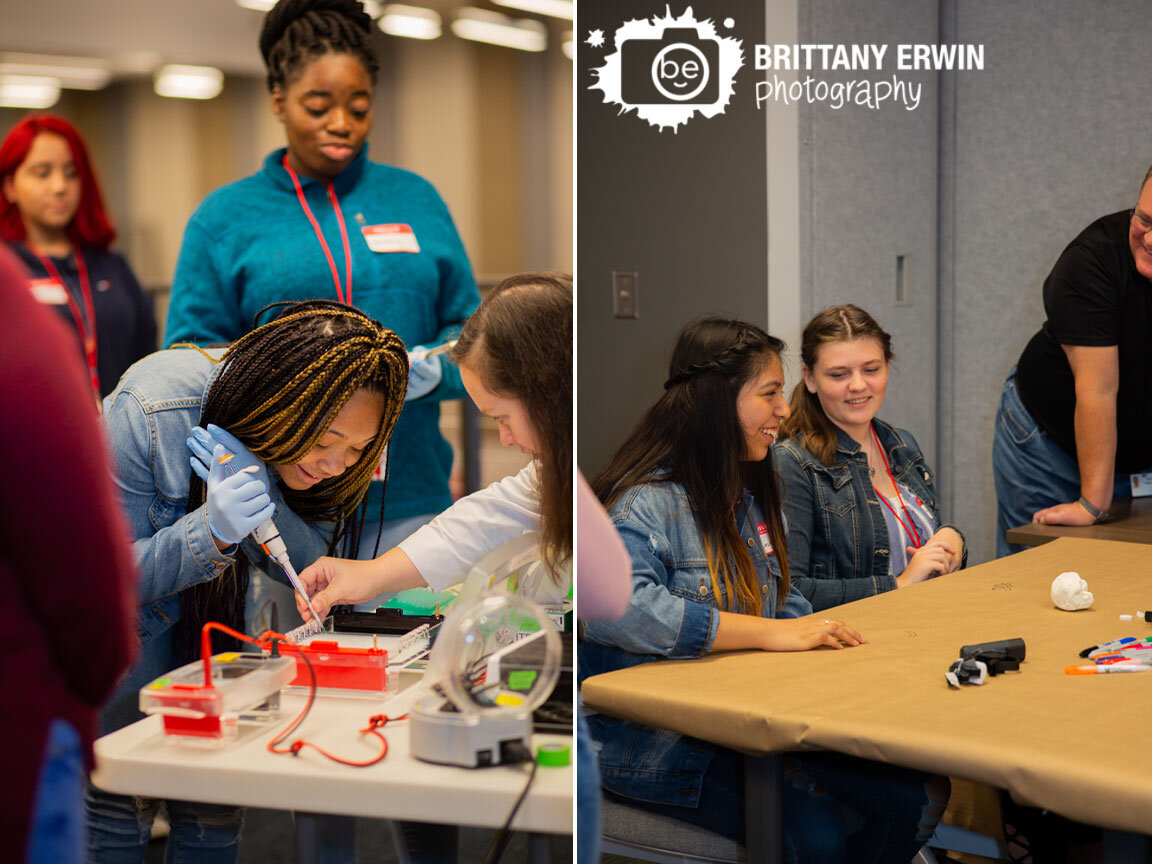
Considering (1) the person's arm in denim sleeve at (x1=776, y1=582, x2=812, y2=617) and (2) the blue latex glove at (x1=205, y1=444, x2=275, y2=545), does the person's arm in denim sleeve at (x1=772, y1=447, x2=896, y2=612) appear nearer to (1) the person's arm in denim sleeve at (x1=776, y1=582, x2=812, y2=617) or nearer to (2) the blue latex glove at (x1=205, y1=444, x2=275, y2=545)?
(1) the person's arm in denim sleeve at (x1=776, y1=582, x2=812, y2=617)

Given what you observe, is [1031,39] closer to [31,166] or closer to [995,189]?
[995,189]

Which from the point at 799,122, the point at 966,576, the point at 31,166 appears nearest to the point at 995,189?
the point at 799,122

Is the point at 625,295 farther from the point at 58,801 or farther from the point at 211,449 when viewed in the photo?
the point at 58,801

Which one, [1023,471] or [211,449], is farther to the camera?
[1023,471]

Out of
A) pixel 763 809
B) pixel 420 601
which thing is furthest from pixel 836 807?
pixel 420 601

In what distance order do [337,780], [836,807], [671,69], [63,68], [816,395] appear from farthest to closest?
[816,395] → [671,69] → [836,807] → [63,68] → [337,780]

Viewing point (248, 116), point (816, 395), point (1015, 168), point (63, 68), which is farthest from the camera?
point (1015, 168)

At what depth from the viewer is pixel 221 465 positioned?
3.85 feet

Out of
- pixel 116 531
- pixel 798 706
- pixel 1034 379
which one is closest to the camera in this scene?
pixel 116 531

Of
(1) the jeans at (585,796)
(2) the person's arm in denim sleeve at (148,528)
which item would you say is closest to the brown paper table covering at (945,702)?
(1) the jeans at (585,796)

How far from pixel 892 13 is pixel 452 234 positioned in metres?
1.01

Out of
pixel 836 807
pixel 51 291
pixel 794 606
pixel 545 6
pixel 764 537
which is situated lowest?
pixel 836 807

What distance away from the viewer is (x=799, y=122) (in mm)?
1717

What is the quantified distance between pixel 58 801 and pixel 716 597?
2.87 feet
